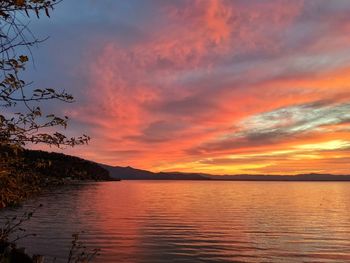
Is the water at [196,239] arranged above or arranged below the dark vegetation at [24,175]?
below

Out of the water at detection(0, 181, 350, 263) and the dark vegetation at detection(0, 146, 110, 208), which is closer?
the dark vegetation at detection(0, 146, 110, 208)

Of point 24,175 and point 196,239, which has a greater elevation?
point 24,175

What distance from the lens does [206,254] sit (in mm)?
34281

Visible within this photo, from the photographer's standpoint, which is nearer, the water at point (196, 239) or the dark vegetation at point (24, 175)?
the dark vegetation at point (24, 175)

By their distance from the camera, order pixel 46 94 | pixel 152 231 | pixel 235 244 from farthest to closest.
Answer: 1. pixel 152 231
2. pixel 235 244
3. pixel 46 94

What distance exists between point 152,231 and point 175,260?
646 inches

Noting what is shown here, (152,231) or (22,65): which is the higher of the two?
(22,65)

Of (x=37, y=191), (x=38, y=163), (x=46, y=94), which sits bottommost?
Result: (x=37, y=191)

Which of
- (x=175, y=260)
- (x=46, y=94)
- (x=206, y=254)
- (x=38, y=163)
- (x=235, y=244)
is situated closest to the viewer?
(x=46, y=94)

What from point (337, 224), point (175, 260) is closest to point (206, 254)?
point (175, 260)

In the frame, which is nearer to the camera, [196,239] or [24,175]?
[24,175]

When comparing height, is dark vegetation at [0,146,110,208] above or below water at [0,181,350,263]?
above

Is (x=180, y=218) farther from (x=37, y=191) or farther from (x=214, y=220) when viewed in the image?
(x=37, y=191)

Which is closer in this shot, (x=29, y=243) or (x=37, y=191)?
(x=37, y=191)
